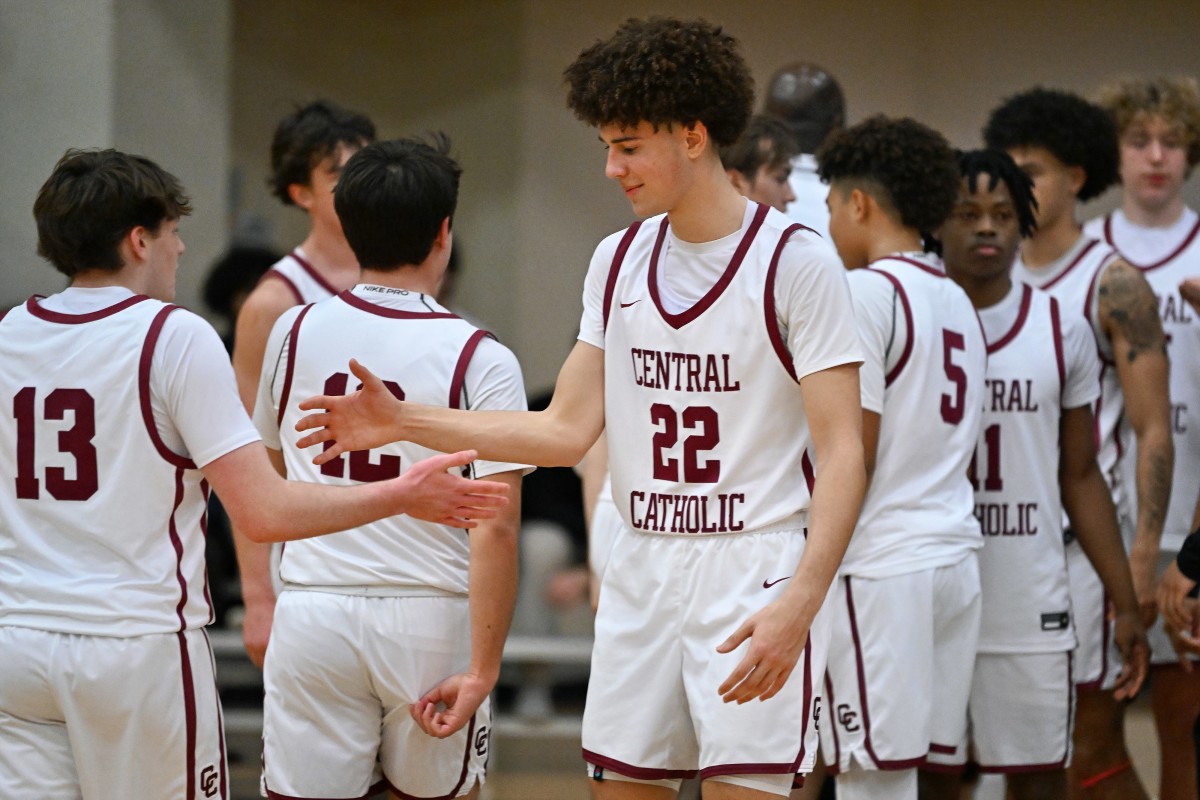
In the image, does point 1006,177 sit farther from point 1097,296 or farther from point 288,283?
point 288,283

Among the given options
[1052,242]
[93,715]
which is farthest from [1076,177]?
[93,715]

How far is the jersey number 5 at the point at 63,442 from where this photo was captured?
2768mm

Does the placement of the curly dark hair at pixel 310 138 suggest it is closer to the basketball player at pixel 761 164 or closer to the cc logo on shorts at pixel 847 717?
the basketball player at pixel 761 164

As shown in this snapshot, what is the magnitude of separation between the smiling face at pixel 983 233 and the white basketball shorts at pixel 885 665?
2.95 feet

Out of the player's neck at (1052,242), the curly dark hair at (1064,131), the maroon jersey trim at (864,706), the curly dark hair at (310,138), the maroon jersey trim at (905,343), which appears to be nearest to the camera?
the maroon jersey trim at (864,706)

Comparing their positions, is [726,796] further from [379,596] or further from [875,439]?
[875,439]

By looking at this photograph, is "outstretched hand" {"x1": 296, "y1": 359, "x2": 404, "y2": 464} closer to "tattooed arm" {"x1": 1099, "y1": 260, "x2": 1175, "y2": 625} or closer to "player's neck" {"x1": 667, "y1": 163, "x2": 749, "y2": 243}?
"player's neck" {"x1": 667, "y1": 163, "x2": 749, "y2": 243}

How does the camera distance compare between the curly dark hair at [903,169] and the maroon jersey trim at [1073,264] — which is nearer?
the curly dark hair at [903,169]

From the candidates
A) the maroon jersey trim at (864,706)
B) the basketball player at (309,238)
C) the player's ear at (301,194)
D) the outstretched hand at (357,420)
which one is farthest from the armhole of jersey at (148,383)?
the player's ear at (301,194)

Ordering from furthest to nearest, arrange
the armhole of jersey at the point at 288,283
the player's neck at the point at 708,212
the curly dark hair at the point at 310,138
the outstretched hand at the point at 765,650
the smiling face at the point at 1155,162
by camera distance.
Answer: the smiling face at the point at 1155,162 < the curly dark hair at the point at 310,138 < the armhole of jersey at the point at 288,283 < the player's neck at the point at 708,212 < the outstretched hand at the point at 765,650

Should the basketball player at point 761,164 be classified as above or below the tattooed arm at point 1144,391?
above

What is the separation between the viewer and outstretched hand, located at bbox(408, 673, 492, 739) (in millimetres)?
3094

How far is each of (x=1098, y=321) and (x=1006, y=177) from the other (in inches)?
23.0

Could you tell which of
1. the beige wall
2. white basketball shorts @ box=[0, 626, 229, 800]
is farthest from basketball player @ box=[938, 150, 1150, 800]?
the beige wall
